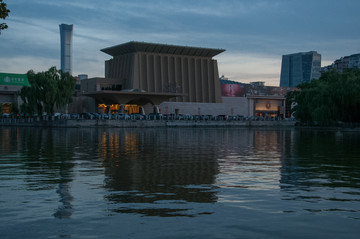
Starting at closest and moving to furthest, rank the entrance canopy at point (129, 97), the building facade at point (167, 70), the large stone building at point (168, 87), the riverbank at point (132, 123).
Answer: the riverbank at point (132, 123), the entrance canopy at point (129, 97), the large stone building at point (168, 87), the building facade at point (167, 70)

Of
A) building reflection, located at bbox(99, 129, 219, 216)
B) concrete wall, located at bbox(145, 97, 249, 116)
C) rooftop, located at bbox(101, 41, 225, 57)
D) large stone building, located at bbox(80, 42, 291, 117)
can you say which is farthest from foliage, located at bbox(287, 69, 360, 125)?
rooftop, located at bbox(101, 41, 225, 57)

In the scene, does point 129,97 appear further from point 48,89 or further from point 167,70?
point 48,89

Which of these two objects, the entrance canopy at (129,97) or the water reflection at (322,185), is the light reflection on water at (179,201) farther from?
the entrance canopy at (129,97)

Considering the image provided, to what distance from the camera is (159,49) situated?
128000 mm

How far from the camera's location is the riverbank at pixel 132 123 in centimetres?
8131

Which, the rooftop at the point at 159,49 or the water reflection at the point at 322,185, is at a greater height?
the rooftop at the point at 159,49

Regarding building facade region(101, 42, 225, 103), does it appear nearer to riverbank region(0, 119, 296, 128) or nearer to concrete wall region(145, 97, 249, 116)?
concrete wall region(145, 97, 249, 116)

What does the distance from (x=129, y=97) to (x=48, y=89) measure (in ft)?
128

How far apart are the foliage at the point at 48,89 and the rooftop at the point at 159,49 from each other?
43.2 m

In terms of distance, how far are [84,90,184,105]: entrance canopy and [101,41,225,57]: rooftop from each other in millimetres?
14052

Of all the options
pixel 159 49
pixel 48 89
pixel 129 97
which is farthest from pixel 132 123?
pixel 159 49

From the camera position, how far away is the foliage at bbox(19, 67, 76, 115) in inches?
3076

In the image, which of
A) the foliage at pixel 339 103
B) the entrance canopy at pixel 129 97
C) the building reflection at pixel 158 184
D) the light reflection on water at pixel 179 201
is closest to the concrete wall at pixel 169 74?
the entrance canopy at pixel 129 97

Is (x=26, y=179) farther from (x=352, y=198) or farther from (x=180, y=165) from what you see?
(x=352, y=198)
